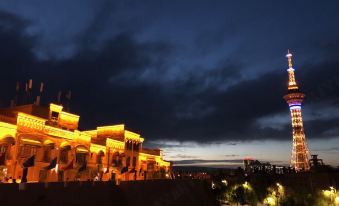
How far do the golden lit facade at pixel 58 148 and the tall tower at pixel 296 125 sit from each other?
60.7 metres

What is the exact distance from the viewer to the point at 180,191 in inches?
1950

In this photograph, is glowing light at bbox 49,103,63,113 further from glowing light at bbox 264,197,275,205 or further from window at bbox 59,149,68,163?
glowing light at bbox 264,197,275,205

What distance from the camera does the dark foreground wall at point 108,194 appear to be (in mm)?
25031

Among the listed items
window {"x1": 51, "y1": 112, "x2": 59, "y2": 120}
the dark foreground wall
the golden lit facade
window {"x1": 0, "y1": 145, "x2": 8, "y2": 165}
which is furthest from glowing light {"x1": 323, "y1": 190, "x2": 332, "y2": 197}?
window {"x1": 0, "y1": 145, "x2": 8, "y2": 165}

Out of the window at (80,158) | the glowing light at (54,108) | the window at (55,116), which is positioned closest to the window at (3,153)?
the window at (55,116)

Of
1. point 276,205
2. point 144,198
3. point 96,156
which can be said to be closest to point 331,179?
point 276,205

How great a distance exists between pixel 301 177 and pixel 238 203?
571 inches

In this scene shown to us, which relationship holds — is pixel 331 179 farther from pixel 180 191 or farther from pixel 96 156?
pixel 96 156

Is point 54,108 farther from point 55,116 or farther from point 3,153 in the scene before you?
point 3,153

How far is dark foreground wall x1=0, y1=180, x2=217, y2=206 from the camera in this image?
82.1 feet

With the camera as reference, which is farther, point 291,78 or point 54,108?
point 291,78

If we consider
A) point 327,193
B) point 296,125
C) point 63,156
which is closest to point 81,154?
point 63,156

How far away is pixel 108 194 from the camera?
34562 millimetres

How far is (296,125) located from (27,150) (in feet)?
318
